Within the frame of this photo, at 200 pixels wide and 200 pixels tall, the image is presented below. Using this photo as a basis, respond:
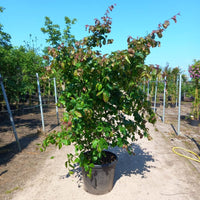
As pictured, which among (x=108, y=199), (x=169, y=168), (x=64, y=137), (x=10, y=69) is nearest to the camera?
(x=64, y=137)

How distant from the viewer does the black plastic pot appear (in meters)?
2.63

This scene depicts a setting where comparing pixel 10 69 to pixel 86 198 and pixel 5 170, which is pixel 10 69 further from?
pixel 86 198

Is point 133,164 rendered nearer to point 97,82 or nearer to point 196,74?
point 97,82

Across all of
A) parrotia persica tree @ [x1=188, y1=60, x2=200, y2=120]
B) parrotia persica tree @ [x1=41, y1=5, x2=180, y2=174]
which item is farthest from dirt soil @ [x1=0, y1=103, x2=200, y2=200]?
parrotia persica tree @ [x1=188, y1=60, x2=200, y2=120]

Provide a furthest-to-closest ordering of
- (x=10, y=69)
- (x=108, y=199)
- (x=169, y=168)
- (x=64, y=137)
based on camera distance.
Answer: (x=10, y=69)
(x=169, y=168)
(x=108, y=199)
(x=64, y=137)

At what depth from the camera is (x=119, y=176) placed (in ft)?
10.9

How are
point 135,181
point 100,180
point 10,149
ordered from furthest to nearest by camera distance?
point 10,149
point 135,181
point 100,180

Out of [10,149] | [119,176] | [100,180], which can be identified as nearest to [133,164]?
[119,176]

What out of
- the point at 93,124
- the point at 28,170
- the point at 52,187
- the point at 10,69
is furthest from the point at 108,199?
the point at 10,69

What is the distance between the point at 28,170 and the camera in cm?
372

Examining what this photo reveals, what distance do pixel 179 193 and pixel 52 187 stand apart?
2.08 metres

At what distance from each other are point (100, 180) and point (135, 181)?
792 mm

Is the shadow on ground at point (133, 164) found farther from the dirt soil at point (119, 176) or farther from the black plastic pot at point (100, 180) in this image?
the black plastic pot at point (100, 180)

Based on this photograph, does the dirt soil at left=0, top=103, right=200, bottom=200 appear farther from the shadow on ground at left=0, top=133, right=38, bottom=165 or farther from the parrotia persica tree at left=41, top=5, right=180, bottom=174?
the parrotia persica tree at left=41, top=5, right=180, bottom=174
